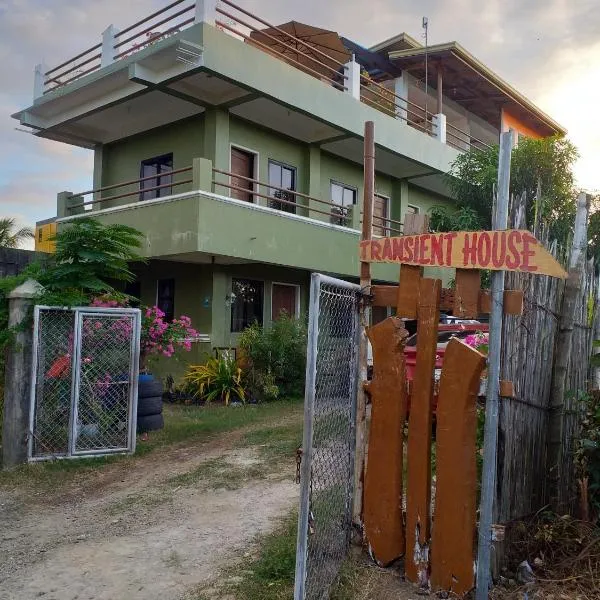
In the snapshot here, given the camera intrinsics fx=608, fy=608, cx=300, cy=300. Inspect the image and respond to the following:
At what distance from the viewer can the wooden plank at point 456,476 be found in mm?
3504

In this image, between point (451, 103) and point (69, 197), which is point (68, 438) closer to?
point (69, 197)

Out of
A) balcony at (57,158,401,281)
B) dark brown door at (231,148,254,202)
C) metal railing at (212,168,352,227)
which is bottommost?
balcony at (57,158,401,281)

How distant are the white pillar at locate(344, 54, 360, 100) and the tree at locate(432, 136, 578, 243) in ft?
11.5

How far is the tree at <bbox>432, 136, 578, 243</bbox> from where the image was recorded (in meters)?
13.2

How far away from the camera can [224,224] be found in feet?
41.6

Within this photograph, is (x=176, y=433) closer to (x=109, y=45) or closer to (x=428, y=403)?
(x=428, y=403)

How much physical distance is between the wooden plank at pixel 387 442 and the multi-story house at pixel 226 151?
8.82 metres

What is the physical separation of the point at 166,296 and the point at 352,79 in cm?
755

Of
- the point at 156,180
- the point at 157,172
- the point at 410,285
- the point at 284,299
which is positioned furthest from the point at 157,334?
the point at 157,172

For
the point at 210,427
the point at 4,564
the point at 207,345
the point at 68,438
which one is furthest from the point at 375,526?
the point at 207,345

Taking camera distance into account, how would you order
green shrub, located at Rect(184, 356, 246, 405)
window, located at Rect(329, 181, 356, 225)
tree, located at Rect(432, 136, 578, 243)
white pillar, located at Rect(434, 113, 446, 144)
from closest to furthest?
green shrub, located at Rect(184, 356, 246, 405) < tree, located at Rect(432, 136, 578, 243) < window, located at Rect(329, 181, 356, 225) < white pillar, located at Rect(434, 113, 446, 144)

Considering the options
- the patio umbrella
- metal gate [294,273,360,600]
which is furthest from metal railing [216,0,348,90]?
metal gate [294,273,360,600]

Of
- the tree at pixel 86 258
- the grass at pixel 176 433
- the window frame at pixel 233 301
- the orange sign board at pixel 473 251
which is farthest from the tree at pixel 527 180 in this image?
the orange sign board at pixel 473 251

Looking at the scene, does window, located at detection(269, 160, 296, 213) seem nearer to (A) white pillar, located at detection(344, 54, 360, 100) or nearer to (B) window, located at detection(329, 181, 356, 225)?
(B) window, located at detection(329, 181, 356, 225)
